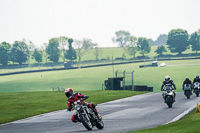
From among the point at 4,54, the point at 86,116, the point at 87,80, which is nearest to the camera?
the point at 86,116

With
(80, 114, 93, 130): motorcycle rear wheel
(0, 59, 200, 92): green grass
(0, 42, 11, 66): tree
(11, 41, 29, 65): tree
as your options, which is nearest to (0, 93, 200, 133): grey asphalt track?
(80, 114, 93, 130): motorcycle rear wheel

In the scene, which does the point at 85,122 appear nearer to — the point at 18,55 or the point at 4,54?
the point at 4,54

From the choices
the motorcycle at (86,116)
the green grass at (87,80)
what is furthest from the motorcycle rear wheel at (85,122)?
the green grass at (87,80)

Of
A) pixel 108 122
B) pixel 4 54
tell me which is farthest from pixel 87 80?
pixel 4 54

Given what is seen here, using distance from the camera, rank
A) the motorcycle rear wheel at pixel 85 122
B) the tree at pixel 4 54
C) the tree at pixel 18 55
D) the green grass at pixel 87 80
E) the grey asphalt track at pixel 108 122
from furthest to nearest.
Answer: the tree at pixel 18 55 → the tree at pixel 4 54 → the green grass at pixel 87 80 → the grey asphalt track at pixel 108 122 → the motorcycle rear wheel at pixel 85 122

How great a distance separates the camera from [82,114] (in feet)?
51.5

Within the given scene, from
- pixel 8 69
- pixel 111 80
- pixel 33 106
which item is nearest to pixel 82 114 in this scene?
pixel 33 106

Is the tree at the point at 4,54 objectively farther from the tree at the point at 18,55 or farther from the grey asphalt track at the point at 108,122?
the grey asphalt track at the point at 108,122

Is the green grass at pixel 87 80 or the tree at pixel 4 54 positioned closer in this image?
the green grass at pixel 87 80

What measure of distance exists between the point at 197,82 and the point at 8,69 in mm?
122469

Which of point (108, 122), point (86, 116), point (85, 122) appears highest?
point (86, 116)

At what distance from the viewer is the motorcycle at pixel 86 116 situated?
51.6ft

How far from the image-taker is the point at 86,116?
52.0 ft

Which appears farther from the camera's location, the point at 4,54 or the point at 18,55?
the point at 18,55
